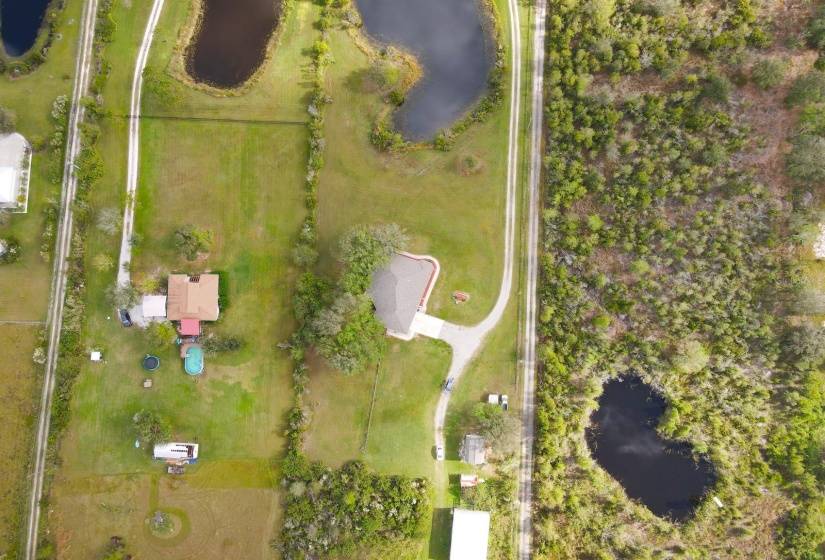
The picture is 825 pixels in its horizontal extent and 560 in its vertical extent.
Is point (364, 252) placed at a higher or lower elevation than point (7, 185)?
lower

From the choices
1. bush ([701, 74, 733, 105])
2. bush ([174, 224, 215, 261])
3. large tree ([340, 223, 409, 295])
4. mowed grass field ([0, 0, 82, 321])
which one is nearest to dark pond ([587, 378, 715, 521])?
large tree ([340, 223, 409, 295])

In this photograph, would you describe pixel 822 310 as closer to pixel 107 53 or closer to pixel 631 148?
pixel 631 148

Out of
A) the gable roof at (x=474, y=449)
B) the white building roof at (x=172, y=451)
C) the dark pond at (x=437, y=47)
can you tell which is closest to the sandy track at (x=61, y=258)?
the white building roof at (x=172, y=451)

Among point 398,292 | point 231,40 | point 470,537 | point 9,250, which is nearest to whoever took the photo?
point 470,537

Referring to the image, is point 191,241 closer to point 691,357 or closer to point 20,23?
point 20,23

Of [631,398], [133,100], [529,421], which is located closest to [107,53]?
[133,100]

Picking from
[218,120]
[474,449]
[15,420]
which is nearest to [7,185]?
[218,120]
